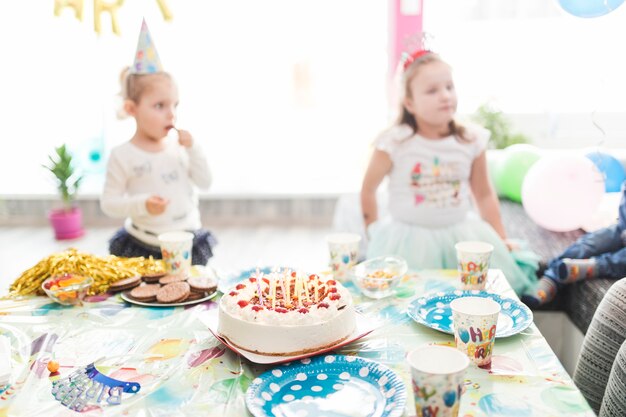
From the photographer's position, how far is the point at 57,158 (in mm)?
4484

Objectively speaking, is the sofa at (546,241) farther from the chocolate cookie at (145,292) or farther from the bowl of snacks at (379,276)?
the chocolate cookie at (145,292)

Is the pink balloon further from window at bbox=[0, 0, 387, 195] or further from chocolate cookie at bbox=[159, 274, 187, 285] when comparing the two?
chocolate cookie at bbox=[159, 274, 187, 285]

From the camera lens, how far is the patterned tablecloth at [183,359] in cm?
107

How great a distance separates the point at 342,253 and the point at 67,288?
0.67 meters

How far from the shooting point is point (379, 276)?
156cm

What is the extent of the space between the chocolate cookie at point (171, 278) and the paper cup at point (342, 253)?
1.26 ft

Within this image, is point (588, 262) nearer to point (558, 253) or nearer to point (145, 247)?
point (558, 253)

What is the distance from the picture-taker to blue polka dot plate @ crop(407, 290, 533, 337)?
4.38 feet

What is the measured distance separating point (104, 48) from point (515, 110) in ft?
9.15

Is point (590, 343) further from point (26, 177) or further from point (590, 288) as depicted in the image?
point (26, 177)

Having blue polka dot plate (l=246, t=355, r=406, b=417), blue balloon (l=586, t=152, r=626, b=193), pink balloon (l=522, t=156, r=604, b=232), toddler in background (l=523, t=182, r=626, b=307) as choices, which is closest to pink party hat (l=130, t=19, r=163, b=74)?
blue polka dot plate (l=246, t=355, r=406, b=417)

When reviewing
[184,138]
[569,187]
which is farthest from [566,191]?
[184,138]

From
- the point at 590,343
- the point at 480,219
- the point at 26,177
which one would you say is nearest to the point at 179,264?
the point at 590,343

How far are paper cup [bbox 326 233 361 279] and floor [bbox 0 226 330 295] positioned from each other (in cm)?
190
